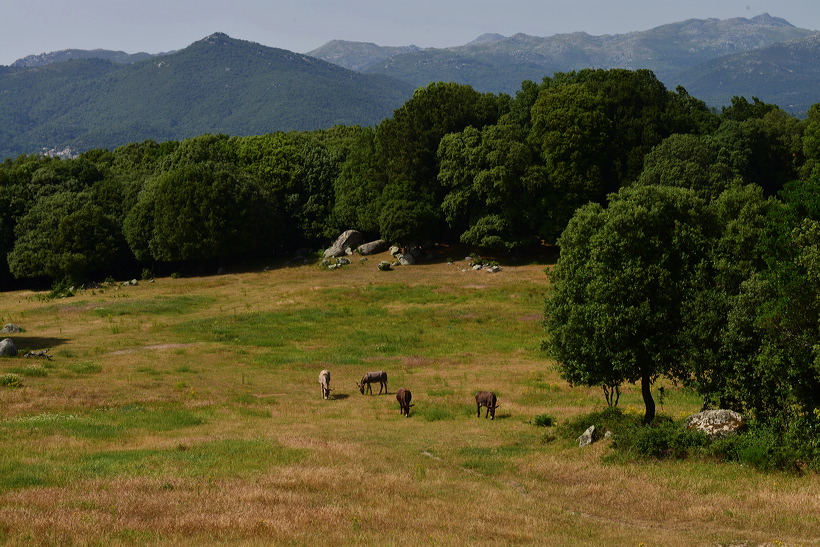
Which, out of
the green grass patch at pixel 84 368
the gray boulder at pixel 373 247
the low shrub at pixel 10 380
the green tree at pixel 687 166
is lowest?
the green grass patch at pixel 84 368

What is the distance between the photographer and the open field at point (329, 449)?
1714 cm

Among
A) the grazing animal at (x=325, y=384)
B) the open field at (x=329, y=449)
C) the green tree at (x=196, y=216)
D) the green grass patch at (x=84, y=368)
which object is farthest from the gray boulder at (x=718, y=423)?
the green tree at (x=196, y=216)

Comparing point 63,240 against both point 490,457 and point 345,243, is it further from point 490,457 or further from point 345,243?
point 490,457

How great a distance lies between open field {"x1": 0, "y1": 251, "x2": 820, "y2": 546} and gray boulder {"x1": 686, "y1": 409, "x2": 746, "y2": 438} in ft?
5.93

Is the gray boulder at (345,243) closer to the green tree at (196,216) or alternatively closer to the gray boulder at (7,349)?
the green tree at (196,216)

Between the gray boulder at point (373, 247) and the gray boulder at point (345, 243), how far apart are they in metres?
2.15

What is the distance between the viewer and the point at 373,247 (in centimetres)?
10794

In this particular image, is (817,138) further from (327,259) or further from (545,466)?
(545,466)

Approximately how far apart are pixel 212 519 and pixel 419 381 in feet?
103

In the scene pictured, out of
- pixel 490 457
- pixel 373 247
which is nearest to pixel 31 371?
pixel 490 457

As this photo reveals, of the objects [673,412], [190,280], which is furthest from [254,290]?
[673,412]

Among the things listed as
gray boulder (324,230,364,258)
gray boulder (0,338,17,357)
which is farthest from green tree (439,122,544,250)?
gray boulder (0,338,17,357)

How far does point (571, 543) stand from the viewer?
16672 mm

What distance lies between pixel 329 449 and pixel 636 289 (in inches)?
552
